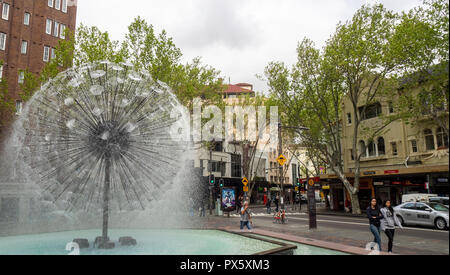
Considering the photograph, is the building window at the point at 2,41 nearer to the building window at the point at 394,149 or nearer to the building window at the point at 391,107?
the building window at the point at 391,107

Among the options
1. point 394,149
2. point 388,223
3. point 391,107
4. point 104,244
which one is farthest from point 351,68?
point 104,244

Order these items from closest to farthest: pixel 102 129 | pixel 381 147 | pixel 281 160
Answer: pixel 102 129, pixel 281 160, pixel 381 147

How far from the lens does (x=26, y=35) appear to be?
32.0m

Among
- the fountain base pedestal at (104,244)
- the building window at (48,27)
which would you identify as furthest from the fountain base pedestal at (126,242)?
the building window at (48,27)

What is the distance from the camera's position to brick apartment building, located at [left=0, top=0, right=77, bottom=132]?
99.9ft

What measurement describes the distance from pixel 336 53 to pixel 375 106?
7.42m

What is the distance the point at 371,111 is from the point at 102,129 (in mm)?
26381

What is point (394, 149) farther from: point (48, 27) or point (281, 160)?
point (48, 27)

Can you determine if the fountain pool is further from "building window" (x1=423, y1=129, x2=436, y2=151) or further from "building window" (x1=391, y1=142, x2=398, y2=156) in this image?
"building window" (x1=391, y1=142, x2=398, y2=156)

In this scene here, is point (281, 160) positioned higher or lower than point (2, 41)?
lower
